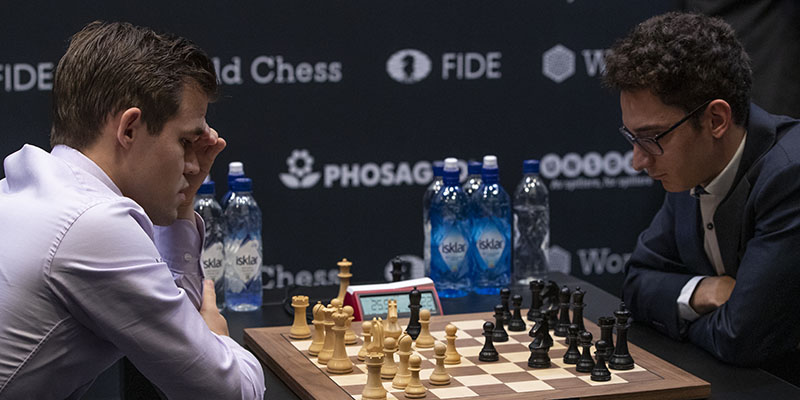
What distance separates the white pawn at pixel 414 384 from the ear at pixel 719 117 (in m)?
0.99

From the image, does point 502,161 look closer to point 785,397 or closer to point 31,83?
point 31,83

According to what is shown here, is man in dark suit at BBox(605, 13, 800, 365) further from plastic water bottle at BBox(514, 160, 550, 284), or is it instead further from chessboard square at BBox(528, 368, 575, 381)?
plastic water bottle at BBox(514, 160, 550, 284)

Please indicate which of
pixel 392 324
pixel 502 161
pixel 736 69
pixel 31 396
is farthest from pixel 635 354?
pixel 502 161

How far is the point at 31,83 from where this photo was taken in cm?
352

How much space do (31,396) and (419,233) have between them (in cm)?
256

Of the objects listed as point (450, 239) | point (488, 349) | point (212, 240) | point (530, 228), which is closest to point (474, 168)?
point (450, 239)

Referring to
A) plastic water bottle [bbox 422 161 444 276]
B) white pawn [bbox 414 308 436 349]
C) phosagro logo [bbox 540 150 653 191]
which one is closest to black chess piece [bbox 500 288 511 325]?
white pawn [bbox 414 308 436 349]

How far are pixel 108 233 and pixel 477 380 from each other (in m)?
0.79

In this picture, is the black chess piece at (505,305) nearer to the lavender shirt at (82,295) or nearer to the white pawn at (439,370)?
the white pawn at (439,370)

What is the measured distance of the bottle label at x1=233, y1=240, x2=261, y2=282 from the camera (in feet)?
8.50

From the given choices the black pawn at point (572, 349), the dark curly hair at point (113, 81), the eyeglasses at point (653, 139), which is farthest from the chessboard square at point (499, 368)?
the dark curly hair at point (113, 81)

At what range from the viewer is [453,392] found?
1.84 m

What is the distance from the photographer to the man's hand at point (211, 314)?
1.99 meters

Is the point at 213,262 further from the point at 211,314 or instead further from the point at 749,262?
the point at 749,262
